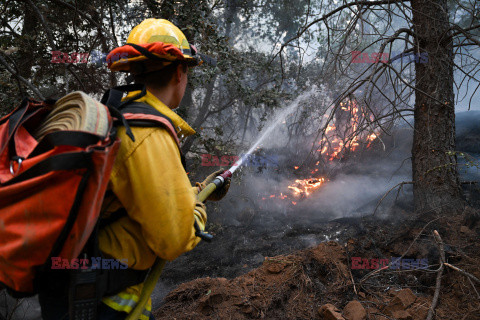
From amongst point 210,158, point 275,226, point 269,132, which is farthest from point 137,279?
point 269,132

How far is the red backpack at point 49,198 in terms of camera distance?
923 millimetres

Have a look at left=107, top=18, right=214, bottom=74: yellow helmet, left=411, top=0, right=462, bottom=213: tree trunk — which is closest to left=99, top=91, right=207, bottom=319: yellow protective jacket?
left=107, top=18, right=214, bottom=74: yellow helmet

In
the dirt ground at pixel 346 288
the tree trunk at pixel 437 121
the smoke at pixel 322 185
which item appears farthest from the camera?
the smoke at pixel 322 185

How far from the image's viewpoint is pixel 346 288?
268 centimetres

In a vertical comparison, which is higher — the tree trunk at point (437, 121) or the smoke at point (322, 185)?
the tree trunk at point (437, 121)

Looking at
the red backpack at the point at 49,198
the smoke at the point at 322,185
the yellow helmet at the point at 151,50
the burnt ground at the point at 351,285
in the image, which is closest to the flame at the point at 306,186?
the smoke at the point at 322,185

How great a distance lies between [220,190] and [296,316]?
51.6 inches

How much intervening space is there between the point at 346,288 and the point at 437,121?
113 inches

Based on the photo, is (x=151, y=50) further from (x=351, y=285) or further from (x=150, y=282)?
(x=351, y=285)

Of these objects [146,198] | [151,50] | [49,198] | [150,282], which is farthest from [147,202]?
[151,50]

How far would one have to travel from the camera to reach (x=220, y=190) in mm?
2223

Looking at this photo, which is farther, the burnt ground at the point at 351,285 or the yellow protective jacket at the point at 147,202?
the burnt ground at the point at 351,285

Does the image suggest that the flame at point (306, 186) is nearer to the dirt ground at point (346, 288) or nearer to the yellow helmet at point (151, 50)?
the dirt ground at point (346, 288)

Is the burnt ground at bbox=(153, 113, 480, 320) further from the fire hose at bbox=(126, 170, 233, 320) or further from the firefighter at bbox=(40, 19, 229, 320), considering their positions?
the firefighter at bbox=(40, 19, 229, 320)
